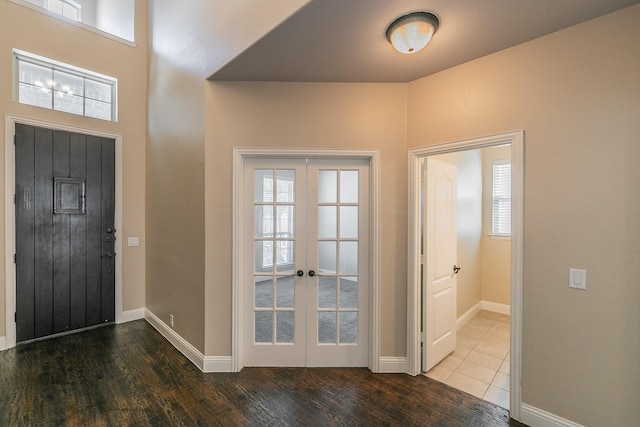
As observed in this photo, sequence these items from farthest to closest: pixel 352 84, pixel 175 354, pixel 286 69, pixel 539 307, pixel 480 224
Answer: pixel 480 224
pixel 175 354
pixel 352 84
pixel 286 69
pixel 539 307

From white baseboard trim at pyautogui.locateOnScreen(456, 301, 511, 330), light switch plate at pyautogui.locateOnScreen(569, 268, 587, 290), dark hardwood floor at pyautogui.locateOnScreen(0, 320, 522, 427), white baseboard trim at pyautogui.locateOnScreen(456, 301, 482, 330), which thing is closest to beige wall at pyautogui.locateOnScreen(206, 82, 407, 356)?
dark hardwood floor at pyautogui.locateOnScreen(0, 320, 522, 427)

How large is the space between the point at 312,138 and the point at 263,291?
A: 154 cm

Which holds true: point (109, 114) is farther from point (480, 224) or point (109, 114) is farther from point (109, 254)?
point (480, 224)

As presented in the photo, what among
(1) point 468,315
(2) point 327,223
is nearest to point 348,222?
(2) point 327,223

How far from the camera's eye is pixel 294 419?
2072 millimetres

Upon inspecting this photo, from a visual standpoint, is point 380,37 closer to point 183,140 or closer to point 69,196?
point 183,140

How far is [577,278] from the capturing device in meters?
1.84

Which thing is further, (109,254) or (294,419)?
(109,254)

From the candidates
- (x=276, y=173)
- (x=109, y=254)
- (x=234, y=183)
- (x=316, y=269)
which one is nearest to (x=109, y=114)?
(x=109, y=254)

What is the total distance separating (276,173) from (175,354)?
7.26 feet

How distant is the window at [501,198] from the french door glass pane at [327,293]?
10.2 feet

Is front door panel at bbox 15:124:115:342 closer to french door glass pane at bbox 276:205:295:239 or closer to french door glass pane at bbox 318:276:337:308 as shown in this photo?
french door glass pane at bbox 276:205:295:239

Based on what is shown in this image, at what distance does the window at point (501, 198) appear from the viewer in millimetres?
4285

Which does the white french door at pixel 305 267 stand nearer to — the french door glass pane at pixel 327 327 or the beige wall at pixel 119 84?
the french door glass pane at pixel 327 327
